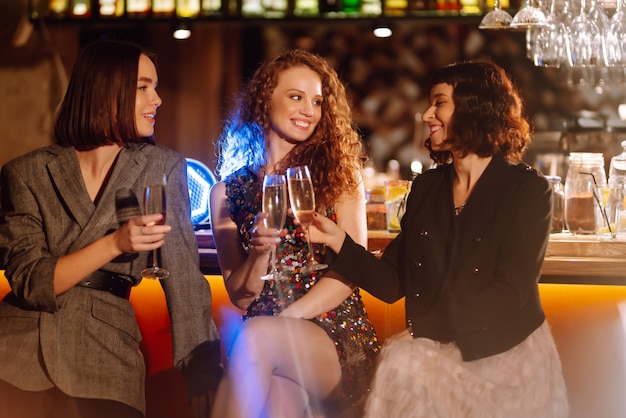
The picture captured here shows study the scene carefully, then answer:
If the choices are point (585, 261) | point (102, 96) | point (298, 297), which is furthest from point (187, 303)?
point (585, 261)

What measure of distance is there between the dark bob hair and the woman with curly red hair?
1.51 feet

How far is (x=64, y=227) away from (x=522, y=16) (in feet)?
6.74

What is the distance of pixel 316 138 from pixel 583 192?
38.6 inches

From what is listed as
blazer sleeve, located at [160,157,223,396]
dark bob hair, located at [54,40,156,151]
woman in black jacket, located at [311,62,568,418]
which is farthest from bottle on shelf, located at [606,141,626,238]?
dark bob hair, located at [54,40,156,151]

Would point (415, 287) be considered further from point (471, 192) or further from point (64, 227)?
point (64, 227)

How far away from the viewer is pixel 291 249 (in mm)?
2590

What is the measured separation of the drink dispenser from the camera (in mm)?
2891

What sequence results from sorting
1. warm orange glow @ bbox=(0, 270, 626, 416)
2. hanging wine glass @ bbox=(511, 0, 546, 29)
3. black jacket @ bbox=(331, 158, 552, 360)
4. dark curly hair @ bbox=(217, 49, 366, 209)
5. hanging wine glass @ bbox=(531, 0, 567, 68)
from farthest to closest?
hanging wine glass @ bbox=(531, 0, 567, 68) < hanging wine glass @ bbox=(511, 0, 546, 29) < warm orange glow @ bbox=(0, 270, 626, 416) < dark curly hair @ bbox=(217, 49, 366, 209) < black jacket @ bbox=(331, 158, 552, 360)

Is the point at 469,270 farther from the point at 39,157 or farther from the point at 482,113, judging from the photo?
the point at 39,157

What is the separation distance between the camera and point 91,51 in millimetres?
2248

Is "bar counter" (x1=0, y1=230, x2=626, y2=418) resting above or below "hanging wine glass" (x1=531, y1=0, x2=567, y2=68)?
below

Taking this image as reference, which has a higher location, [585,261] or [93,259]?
[93,259]

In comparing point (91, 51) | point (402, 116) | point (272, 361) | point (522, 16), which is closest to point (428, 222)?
point (272, 361)

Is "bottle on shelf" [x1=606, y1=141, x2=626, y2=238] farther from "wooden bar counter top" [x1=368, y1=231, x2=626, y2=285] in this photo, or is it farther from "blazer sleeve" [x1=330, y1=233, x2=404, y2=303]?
"blazer sleeve" [x1=330, y1=233, x2=404, y2=303]
